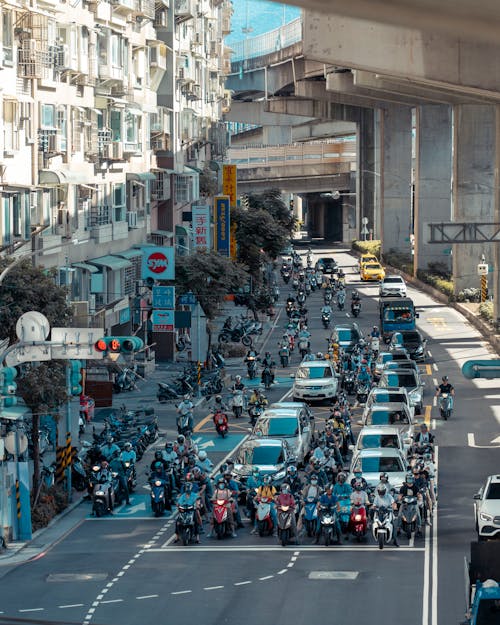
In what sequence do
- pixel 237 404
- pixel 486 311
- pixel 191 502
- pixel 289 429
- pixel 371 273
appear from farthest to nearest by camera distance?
pixel 371 273, pixel 486 311, pixel 237 404, pixel 289 429, pixel 191 502

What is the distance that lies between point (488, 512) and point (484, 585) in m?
9.56

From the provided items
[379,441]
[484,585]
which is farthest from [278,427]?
[484,585]

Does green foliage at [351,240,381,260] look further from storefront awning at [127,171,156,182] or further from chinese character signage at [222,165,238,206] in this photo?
storefront awning at [127,171,156,182]

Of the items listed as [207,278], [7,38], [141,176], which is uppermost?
[7,38]

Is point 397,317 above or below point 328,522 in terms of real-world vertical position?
above

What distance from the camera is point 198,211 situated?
6825cm

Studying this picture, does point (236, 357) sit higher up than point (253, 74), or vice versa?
point (253, 74)

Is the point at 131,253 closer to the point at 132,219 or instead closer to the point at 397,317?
the point at 132,219

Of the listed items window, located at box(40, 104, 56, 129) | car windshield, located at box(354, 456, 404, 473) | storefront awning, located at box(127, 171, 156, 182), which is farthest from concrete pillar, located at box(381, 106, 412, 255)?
car windshield, located at box(354, 456, 404, 473)

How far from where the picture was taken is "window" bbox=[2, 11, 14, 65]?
4325 centimetres

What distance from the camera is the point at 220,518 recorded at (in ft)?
97.3

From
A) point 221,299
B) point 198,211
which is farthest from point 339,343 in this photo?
point 198,211

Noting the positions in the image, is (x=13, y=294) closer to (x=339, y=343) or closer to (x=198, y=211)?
(x=339, y=343)

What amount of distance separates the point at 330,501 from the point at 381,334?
38151mm
